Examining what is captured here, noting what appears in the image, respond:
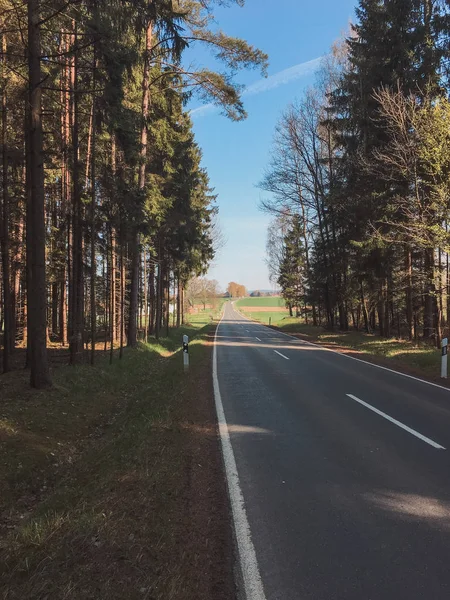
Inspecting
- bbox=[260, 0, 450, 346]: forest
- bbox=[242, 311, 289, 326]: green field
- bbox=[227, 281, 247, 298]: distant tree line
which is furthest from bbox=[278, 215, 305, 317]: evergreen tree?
bbox=[227, 281, 247, 298]: distant tree line

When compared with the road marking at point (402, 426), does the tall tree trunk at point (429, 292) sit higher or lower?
higher

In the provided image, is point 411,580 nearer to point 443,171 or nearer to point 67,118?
point 443,171

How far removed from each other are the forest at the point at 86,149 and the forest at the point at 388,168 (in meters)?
6.32

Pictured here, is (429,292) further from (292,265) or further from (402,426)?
(292,265)

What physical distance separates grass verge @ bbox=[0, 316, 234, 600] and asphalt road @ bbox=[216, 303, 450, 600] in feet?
1.50

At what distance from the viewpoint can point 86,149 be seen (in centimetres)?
1563

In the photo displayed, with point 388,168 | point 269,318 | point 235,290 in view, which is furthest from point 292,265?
point 235,290

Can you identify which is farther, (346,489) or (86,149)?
(86,149)

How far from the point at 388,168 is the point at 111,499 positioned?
17.3m

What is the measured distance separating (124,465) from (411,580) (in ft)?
11.4

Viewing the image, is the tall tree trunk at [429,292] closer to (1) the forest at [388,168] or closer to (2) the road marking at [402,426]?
(1) the forest at [388,168]

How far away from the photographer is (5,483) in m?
5.45

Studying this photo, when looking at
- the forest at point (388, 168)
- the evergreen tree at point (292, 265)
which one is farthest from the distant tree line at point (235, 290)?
the forest at point (388, 168)

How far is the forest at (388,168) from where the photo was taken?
14438 millimetres
